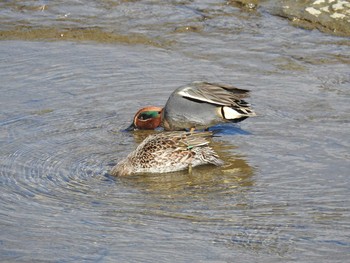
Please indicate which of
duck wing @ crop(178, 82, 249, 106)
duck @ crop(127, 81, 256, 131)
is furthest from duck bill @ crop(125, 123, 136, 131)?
duck wing @ crop(178, 82, 249, 106)

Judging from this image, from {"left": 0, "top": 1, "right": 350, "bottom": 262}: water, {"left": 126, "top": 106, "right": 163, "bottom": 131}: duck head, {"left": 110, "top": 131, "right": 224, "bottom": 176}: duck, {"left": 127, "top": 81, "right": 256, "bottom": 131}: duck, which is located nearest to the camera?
{"left": 0, "top": 1, "right": 350, "bottom": 262}: water

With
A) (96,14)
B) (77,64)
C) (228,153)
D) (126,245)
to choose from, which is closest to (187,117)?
(228,153)

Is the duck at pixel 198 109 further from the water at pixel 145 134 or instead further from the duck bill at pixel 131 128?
the water at pixel 145 134

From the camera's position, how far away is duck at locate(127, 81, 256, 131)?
824cm

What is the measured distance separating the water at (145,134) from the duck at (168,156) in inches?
4.3

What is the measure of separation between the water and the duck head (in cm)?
10

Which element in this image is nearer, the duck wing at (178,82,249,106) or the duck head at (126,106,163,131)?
the duck wing at (178,82,249,106)

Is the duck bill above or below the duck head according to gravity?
below

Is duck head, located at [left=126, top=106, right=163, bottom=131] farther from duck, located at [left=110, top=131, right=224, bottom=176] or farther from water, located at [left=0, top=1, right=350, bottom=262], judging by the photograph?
duck, located at [left=110, top=131, right=224, bottom=176]

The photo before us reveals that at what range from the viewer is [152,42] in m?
11.0

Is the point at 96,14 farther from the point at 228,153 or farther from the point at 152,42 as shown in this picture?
the point at 228,153

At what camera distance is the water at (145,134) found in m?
5.54

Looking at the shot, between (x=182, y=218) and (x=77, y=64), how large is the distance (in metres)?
4.57

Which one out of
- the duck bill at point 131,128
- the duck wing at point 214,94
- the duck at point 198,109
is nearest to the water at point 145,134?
the duck bill at point 131,128
